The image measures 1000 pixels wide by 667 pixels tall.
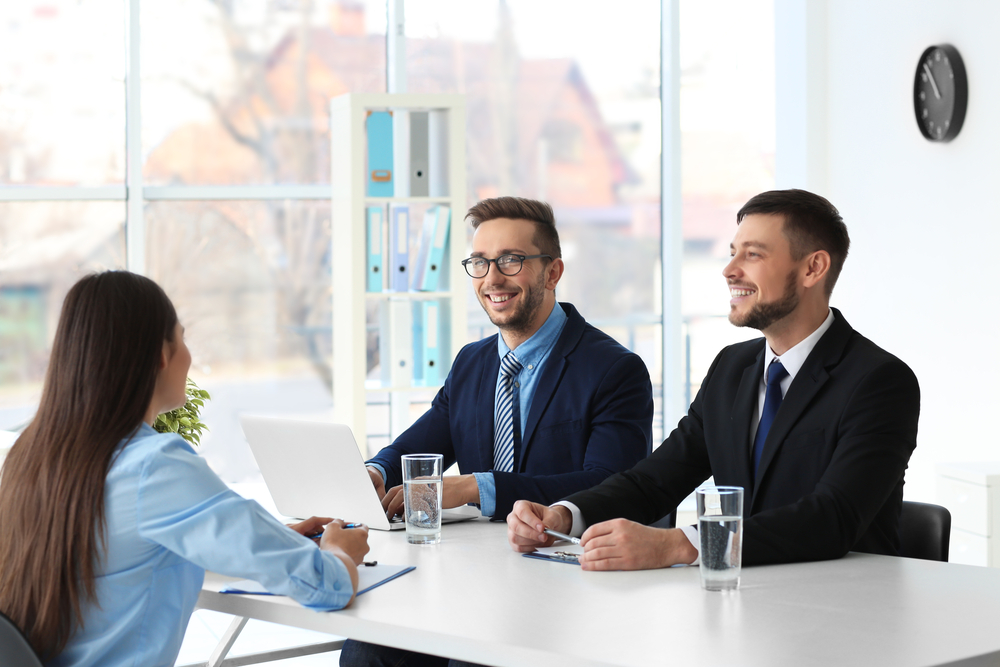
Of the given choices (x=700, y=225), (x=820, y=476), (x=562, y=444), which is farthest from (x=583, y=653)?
(x=700, y=225)

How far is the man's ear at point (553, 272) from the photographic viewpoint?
2490 mm

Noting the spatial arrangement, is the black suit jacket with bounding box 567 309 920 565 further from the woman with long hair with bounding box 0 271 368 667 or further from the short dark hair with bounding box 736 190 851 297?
the woman with long hair with bounding box 0 271 368 667

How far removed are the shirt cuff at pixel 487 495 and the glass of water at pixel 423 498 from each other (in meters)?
0.23

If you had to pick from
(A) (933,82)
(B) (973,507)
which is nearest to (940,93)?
(A) (933,82)

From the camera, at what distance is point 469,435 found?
8.04ft

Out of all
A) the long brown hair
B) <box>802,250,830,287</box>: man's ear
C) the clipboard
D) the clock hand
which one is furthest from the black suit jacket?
the clock hand

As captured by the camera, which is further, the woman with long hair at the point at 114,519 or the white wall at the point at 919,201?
the white wall at the point at 919,201

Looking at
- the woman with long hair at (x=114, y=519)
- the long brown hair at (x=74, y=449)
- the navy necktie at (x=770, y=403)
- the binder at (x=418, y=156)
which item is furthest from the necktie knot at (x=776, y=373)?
the binder at (x=418, y=156)

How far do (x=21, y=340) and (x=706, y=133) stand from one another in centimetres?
381

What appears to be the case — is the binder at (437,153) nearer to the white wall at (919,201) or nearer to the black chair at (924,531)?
the white wall at (919,201)

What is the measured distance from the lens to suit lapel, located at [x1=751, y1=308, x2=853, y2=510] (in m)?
1.94

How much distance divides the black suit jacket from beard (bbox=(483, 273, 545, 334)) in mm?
450

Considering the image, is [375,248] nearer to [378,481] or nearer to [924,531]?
[378,481]

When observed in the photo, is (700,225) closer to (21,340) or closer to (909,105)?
(909,105)
